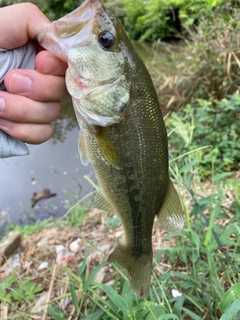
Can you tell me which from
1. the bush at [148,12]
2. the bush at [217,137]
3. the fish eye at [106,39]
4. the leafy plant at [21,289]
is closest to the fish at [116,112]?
the fish eye at [106,39]

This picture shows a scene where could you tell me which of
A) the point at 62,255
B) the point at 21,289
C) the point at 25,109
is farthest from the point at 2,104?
the point at 62,255

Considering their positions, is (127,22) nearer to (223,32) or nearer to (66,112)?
(66,112)

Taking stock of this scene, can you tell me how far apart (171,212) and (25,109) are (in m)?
0.83

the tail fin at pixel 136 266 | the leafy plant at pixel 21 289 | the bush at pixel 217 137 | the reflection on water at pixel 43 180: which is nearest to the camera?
the tail fin at pixel 136 266

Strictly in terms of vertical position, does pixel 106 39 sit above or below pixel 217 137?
above

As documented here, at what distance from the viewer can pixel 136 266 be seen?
165 centimetres

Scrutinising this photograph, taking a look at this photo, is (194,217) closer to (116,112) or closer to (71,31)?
(116,112)

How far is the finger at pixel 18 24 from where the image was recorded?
1240mm

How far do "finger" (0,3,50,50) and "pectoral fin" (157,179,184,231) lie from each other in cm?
91

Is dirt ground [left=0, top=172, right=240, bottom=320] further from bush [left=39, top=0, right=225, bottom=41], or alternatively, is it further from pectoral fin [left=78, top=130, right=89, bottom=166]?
bush [left=39, top=0, right=225, bottom=41]

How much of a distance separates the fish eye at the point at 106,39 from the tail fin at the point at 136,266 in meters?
1.01

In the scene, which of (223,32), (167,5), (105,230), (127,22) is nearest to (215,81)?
(223,32)

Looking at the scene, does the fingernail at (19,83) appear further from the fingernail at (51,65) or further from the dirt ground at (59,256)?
the dirt ground at (59,256)

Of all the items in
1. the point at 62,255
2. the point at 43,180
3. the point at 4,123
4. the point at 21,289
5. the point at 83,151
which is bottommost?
the point at 43,180
